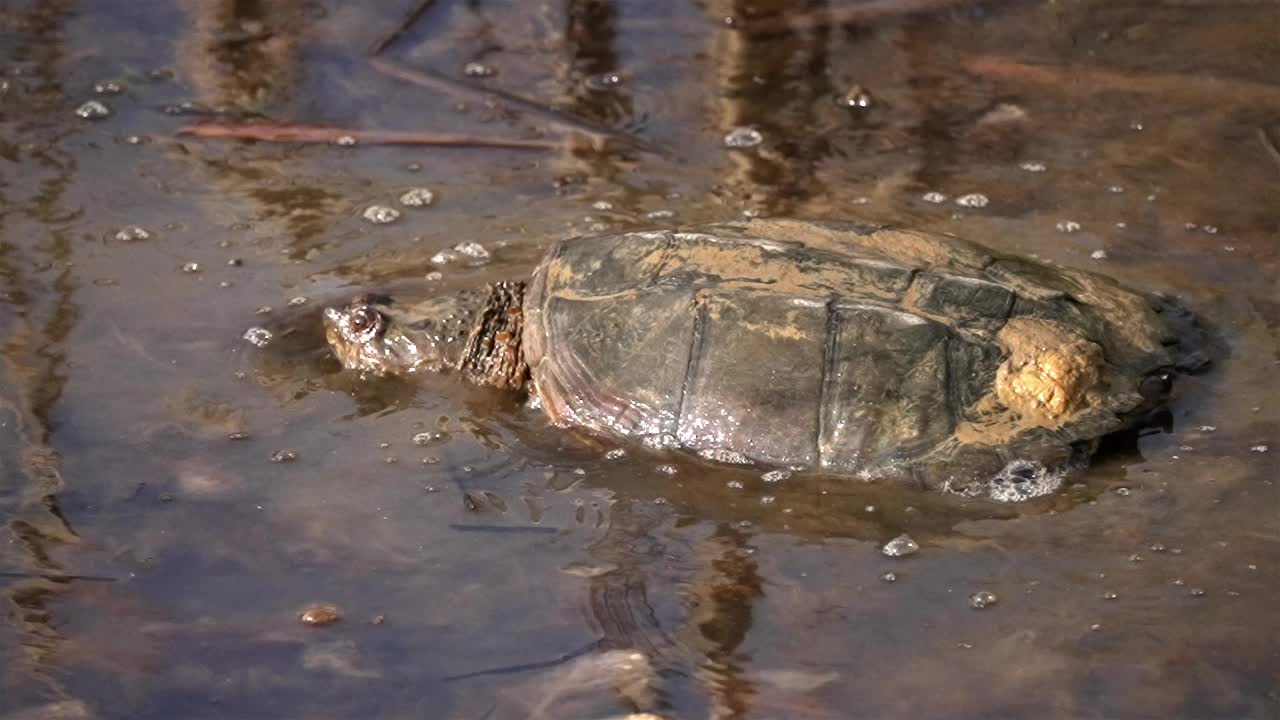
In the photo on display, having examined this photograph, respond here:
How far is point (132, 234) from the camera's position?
6.00 metres

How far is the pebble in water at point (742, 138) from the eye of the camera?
6.68m

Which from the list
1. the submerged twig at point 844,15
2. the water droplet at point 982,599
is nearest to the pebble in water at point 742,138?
the submerged twig at point 844,15

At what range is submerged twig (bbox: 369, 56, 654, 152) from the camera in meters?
6.74

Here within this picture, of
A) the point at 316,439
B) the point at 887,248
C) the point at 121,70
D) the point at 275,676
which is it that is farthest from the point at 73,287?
the point at 887,248

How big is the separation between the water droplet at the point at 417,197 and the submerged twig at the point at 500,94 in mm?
785

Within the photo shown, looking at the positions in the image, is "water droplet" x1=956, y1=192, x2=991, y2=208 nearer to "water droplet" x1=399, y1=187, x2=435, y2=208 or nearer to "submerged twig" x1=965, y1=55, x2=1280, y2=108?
"submerged twig" x1=965, y1=55, x2=1280, y2=108

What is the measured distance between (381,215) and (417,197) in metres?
0.19

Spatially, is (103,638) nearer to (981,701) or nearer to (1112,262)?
(981,701)

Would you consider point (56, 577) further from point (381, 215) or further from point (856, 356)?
point (381, 215)

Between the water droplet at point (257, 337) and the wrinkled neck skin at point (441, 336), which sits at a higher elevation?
the wrinkled neck skin at point (441, 336)

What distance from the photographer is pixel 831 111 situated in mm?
6934

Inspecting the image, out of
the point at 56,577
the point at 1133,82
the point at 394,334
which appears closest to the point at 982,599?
the point at 394,334

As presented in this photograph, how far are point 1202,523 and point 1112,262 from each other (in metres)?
1.64

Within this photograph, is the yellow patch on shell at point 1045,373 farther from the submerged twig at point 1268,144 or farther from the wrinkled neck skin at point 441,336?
the submerged twig at point 1268,144
